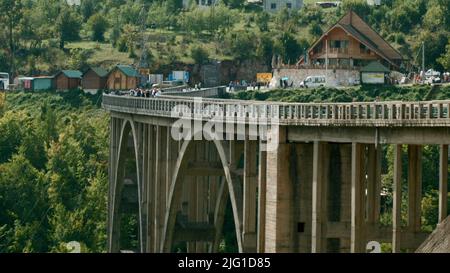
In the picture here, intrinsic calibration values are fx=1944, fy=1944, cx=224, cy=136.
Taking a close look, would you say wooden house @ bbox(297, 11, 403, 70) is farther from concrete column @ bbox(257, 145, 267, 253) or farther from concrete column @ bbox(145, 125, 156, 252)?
concrete column @ bbox(257, 145, 267, 253)

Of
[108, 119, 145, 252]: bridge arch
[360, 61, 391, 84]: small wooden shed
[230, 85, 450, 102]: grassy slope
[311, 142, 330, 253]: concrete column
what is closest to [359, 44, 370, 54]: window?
[360, 61, 391, 84]: small wooden shed

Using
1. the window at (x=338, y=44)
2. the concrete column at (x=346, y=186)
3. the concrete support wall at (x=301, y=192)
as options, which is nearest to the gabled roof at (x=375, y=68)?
the window at (x=338, y=44)

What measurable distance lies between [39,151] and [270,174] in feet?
303

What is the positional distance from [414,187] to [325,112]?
310 inches

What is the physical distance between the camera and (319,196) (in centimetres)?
8006

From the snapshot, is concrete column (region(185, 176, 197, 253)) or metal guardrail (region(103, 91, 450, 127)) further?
concrete column (region(185, 176, 197, 253))

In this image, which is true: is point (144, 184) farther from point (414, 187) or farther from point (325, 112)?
point (414, 187)

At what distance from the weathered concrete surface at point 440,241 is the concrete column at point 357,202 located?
26.8 feet

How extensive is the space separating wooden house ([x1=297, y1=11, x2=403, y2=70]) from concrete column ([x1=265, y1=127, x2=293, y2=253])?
104m

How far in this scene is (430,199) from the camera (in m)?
125

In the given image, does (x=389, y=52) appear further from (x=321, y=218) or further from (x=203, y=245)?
(x=321, y=218)

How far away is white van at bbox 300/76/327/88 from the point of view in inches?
7215

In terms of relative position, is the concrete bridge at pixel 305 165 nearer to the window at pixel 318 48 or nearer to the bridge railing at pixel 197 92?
the bridge railing at pixel 197 92
